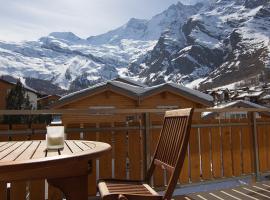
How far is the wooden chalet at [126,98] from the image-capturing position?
17922 mm

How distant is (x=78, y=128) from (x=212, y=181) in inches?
86.6

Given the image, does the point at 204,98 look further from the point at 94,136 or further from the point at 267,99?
the point at 267,99

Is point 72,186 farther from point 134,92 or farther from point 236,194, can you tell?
point 134,92

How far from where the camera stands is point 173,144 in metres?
3.13

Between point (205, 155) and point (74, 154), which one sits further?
point (205, 155)

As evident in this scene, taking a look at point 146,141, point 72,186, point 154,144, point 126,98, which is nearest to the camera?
point 72,186

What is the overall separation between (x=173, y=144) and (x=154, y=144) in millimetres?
2190

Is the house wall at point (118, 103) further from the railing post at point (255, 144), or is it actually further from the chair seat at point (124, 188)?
the chair seat at point (124, 188)

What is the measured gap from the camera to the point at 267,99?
64.8 meters

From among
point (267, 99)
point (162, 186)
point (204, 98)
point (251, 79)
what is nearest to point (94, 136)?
point (162, 186)

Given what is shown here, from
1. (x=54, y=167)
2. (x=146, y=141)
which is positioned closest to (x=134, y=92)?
(x=146, y=141)

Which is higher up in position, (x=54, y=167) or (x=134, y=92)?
(x=134, y=92)

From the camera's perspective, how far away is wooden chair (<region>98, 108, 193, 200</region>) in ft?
8.91

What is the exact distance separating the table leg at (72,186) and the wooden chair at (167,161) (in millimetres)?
288
